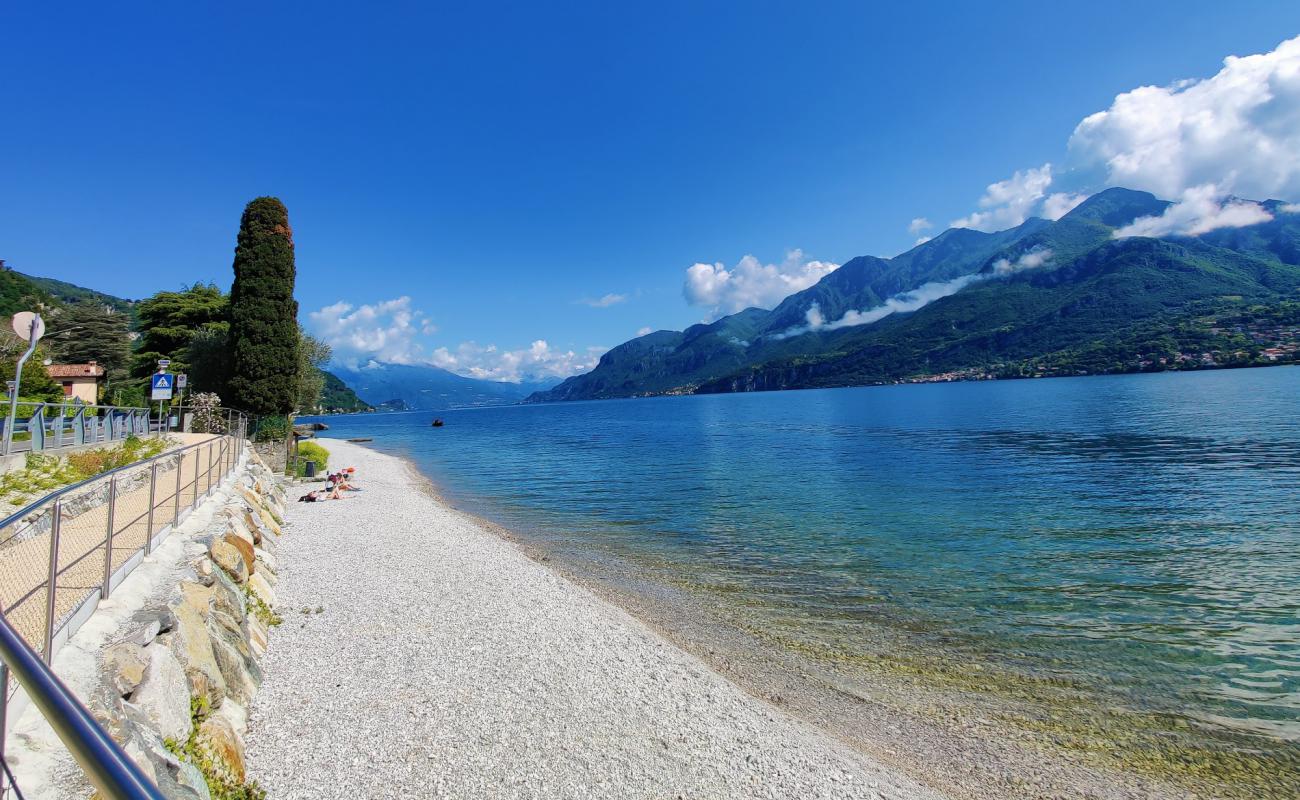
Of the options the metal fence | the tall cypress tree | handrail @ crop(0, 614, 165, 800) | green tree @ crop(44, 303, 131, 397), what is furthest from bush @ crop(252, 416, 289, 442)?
handrail @ crop(0, 614, 165, 800)

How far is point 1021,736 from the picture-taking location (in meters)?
9.05

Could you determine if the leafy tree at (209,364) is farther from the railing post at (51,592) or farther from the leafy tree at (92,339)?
the railing post at (51,592)

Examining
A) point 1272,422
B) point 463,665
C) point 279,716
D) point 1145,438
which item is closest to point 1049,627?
point 463,665

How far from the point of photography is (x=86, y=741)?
1354mm

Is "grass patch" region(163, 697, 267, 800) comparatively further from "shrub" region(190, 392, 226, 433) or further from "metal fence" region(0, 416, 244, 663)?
"shrub" region(190, 392, 226, 433)

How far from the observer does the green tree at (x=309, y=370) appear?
35650mm

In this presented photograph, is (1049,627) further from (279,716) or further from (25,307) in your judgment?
(25,307)

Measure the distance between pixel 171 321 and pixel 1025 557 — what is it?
56420 millimetres

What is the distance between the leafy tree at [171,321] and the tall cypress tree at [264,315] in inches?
614

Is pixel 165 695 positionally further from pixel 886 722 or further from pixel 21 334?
pixel 21 334

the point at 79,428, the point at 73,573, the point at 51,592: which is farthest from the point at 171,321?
the point at 51,592

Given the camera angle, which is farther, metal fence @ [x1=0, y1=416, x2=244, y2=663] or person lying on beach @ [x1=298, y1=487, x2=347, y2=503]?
person lying on beach @ [x1=298, y1=487, x2=347, y2=503]

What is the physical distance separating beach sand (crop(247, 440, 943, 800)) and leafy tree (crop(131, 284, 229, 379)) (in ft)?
133

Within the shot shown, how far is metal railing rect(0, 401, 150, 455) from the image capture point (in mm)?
14867
